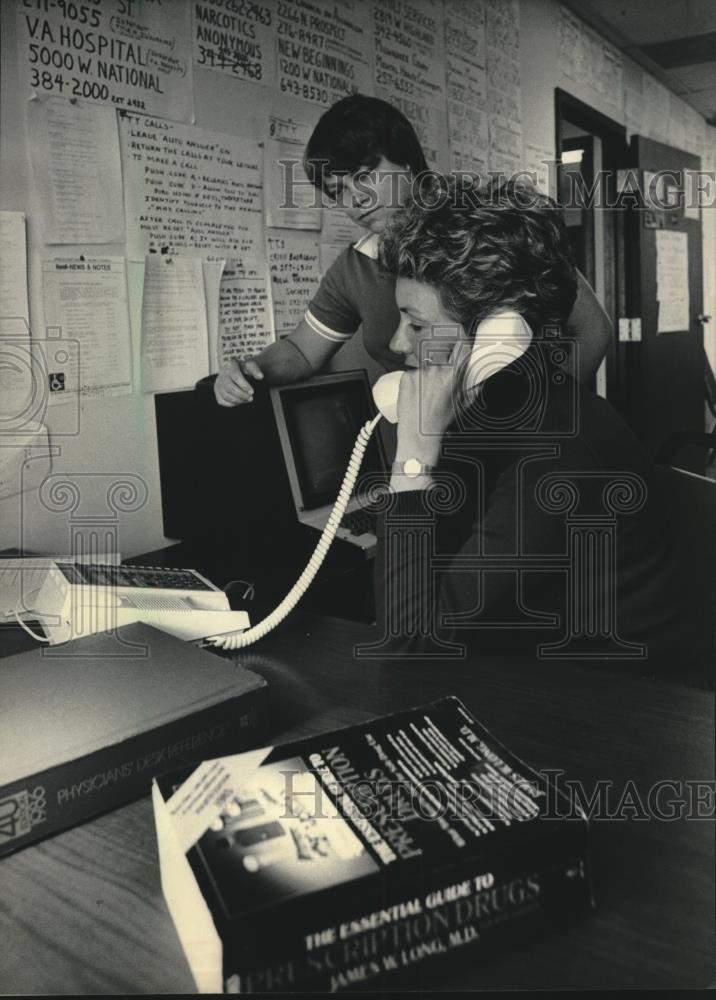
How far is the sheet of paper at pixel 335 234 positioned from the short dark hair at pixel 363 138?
0.26m

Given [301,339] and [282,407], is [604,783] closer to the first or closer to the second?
[282,407]

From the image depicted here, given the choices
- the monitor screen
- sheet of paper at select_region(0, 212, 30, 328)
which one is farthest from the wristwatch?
sheet of paper at select_region(0, 212, 30, 328)

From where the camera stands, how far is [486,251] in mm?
1206

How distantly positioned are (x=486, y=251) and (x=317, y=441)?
48 centimetres

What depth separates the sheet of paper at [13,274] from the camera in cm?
133

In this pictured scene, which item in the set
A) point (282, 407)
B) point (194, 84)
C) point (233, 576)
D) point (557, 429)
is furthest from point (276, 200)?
point (557, 429)

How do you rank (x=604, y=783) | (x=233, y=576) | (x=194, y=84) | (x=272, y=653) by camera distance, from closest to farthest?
(x=604, y=783)
(x=272, y=653)
(x=233, y=576)
(x=194, y=84)

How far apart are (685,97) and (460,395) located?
1.43m

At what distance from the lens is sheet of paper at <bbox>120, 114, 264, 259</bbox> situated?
156 cm

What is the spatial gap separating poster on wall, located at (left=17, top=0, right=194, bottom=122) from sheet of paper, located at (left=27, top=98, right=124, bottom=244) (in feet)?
0.11

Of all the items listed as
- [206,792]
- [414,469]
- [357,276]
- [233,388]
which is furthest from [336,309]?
[206,792]

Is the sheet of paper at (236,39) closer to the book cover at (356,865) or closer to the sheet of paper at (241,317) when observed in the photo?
the sheet of paper at (241,317)

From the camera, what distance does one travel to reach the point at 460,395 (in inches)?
46.2

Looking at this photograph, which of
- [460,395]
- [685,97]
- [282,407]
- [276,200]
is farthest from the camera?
[685,97]
